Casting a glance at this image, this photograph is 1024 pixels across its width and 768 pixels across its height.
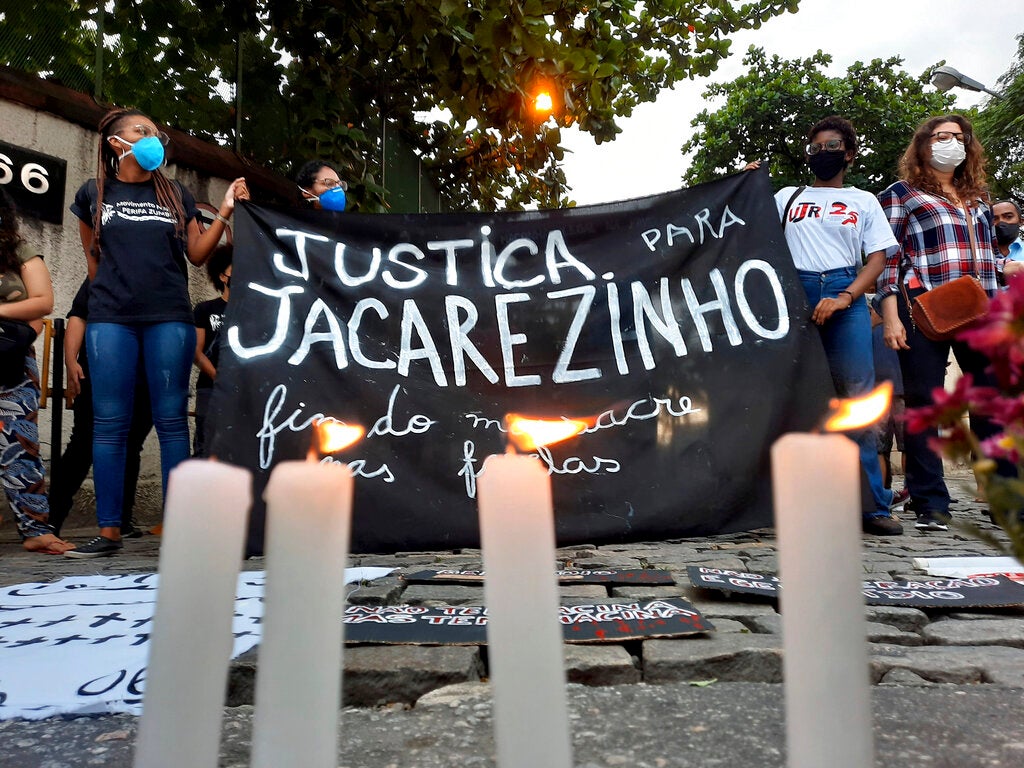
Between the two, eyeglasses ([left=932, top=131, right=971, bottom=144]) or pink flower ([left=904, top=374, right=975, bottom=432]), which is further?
eyeglasses ([left=932, top=131, right=971, bottom=144])

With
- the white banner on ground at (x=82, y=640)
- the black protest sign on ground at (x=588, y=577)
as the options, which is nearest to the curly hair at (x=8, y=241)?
the white banner on ground at (x=82, y=640)

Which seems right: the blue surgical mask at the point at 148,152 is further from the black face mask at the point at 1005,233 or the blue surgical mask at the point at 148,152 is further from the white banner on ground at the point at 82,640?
the black face mask at the point at 1005,233

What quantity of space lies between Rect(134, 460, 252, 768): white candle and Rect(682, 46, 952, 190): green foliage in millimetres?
20143

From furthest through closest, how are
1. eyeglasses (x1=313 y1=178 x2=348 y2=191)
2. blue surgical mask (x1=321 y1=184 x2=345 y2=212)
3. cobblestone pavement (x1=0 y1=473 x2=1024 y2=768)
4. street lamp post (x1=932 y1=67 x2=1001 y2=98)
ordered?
street lamp post (x1=932 y1=67 x2=1001 y2=98) → eyeglasses (x1=313 y1=178 x2=348 y2=191) → blue surgical mask (x1=321 y1=184 x2=345 y2=212) → cobblestone pavement (x1=0 y1=473 x2=1024 y2=768)

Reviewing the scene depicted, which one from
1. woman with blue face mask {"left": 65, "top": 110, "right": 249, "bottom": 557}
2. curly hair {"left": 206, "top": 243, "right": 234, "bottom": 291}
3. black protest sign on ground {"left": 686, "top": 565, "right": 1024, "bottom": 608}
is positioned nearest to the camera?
black protest sign on ground {"left": 686, "top": 565, "right": 1024, "bottom": 608}

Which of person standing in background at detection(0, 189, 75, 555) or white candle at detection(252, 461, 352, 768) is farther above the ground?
person standing in background at detection(0, 189, 75, 555)

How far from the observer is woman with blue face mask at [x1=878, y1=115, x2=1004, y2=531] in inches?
150

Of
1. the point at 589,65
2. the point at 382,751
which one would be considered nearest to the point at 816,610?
the point at 382,751

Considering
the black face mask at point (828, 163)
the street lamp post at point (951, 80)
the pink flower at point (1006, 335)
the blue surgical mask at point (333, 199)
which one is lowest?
the pink flower at point (1006, 335)

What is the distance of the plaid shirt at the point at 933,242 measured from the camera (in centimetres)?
382

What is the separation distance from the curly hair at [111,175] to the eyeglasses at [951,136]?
341cm

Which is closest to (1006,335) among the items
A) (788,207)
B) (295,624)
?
(295,624)

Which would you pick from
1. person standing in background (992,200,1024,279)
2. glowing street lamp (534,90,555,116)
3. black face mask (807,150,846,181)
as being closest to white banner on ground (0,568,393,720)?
black face mask (807,150,846,181)

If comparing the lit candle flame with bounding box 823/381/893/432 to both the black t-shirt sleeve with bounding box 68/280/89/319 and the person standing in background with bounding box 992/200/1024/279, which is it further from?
the black t-shirt sleeve with bounding box 68/280/89/319
